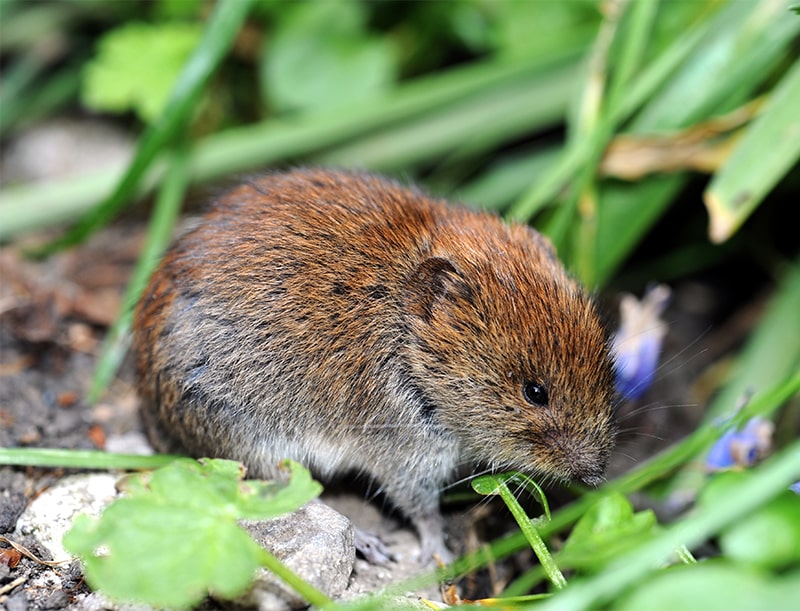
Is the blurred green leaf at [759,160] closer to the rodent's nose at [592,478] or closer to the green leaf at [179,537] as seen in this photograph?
the rodent's nose at [592,478]


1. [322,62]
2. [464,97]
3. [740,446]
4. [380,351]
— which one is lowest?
[740,446]

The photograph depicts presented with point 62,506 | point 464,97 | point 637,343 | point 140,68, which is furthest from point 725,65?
point 62,506

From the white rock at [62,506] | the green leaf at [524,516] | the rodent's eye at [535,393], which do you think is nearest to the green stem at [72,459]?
the white rock at [62,506]

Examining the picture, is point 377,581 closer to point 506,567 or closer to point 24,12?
point 506,567

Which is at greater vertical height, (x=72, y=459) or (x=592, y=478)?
(x=592, y=478)

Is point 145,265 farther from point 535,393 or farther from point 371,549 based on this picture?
point 535,393

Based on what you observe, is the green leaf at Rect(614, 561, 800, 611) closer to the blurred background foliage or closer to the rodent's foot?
the rodent's foot

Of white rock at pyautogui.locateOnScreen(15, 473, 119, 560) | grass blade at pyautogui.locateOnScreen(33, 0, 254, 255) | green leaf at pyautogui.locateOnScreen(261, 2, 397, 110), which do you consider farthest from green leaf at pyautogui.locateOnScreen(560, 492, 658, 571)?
green leaf at pyautogui.locateOnScreen(261, 2, 397, 110)
